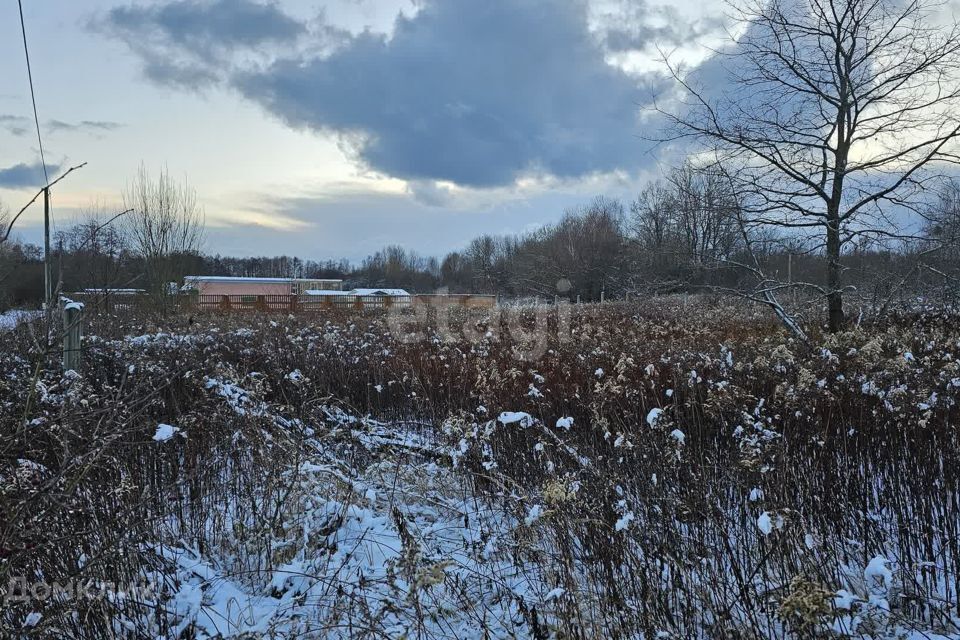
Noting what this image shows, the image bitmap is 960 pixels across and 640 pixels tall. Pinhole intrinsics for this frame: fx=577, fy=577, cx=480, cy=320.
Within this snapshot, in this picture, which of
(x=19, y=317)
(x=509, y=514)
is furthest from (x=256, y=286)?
(x=509, y=514)

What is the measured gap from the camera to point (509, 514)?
357 cm

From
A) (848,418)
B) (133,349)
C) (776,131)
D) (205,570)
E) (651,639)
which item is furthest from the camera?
(776,131)

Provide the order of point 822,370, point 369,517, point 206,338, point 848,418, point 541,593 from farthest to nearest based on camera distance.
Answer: point 206,338
point 822,370
point 848,418
point 369,517
point 541,593

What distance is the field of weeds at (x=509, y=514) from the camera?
7.52 feet

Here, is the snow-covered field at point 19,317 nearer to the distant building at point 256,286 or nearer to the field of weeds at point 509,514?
the field of weeds at point 509,514

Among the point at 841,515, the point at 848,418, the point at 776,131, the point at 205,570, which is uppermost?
the point at 776,131

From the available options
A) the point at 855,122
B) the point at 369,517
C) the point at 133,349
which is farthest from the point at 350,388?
the point at 855,122

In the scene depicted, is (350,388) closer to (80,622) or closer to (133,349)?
(133,349)

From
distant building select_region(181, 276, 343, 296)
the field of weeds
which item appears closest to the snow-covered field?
the field of weeds

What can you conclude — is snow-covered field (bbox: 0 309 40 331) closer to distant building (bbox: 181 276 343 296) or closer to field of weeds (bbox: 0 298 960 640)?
field of weeds (bbox: 0 298 960 640)

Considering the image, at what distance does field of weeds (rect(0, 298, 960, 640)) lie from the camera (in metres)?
2.29

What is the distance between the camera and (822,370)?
5133 millimetres

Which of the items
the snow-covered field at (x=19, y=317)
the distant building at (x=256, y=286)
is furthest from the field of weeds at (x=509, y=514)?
the distant building at (x=256, y=286)

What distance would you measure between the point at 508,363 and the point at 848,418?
136 inches
